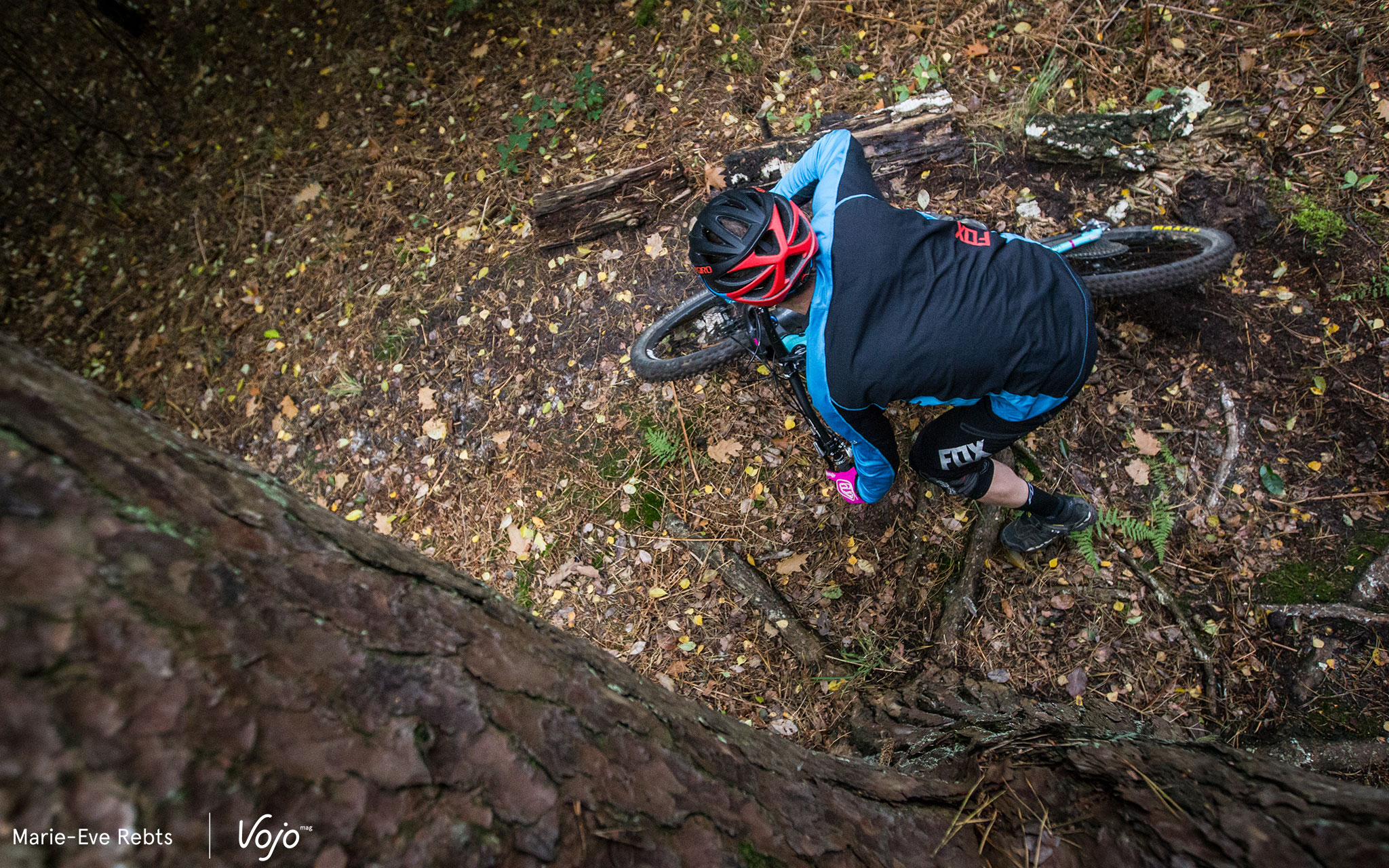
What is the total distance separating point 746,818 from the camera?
1.49 metres

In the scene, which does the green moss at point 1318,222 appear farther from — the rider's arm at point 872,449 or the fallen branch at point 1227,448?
the rider's arm at point 872,449

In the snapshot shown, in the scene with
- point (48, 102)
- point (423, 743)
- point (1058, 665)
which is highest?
point (48, 102)

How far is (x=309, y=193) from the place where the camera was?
5.15 m

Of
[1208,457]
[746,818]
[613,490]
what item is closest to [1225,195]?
[1208,457]

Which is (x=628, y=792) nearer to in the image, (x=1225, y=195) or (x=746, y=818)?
(x=746, y=818)

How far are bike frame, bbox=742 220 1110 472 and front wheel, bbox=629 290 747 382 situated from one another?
0.28 m

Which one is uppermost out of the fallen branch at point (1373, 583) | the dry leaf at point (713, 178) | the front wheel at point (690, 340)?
the dry leaf at point (713, 178)

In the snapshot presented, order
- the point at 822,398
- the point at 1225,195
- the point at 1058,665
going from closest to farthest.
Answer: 1. the point at 822,398
2. the point at 1058,665
3. the point at 1225,195

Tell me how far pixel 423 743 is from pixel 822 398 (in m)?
2.17

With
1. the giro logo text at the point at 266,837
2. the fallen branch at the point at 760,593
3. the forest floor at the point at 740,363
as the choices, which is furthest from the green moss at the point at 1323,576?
the giro logo text at the point at 266,837

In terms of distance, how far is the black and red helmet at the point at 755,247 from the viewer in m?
2.79

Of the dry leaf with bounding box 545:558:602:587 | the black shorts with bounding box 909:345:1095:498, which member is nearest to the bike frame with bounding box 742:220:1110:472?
the black shorts with bounding box 909:345:1095:498

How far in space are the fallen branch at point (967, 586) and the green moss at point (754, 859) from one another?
239 cm

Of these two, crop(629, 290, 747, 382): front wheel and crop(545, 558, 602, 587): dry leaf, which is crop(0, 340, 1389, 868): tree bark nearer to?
crop(545, 558, 602, 587): dry leaf
